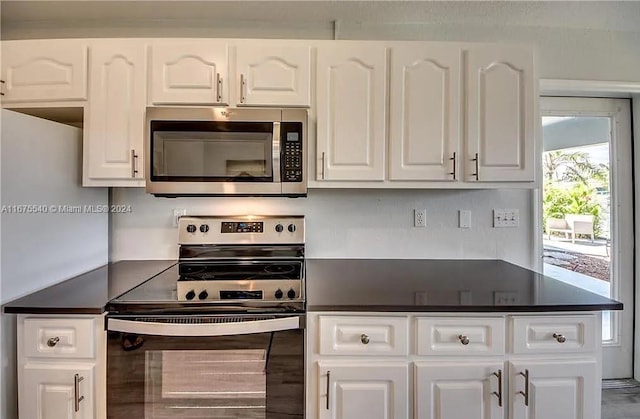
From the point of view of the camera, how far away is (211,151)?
164 centimetres

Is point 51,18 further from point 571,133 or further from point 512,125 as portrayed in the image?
point 571,133

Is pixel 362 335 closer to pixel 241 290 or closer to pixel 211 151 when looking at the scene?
pixel 241 290

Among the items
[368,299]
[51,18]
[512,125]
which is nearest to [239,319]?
[368,299]

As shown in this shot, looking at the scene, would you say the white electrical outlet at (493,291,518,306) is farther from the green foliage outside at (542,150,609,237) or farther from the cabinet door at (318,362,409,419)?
the green foliage outside at (542,150,609,237)

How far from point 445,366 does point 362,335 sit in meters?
0.33

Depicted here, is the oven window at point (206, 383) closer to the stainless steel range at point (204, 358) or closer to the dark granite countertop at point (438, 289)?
the stainless steel range at point (204, 358)

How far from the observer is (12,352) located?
4.16 feet

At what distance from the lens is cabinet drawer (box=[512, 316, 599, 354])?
1271mm

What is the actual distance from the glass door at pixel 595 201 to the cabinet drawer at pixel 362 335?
149 centimetres

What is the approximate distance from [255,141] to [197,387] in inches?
41.8

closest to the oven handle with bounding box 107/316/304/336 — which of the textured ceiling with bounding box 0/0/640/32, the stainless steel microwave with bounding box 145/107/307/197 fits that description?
the stainless steel microwave with bounding box 145/107/307/197

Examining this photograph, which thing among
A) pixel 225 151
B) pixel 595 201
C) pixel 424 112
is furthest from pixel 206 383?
pixel 595 201

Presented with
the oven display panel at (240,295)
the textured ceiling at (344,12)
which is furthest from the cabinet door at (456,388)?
the textured ceiling at (344,12)

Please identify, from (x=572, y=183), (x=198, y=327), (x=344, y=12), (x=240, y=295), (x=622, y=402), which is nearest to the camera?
(x=198, y=327)
